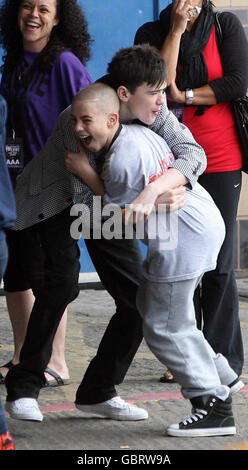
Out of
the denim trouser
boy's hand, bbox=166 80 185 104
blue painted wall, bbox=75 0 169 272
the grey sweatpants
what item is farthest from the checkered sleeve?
blue painted wall, bbox=75 0 169 272

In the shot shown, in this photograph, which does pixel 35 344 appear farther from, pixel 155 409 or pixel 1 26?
pixel 1 26

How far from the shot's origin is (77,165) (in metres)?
3.72

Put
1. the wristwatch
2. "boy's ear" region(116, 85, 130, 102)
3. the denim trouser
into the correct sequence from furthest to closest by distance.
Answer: the wristwatch
"boy's ear" region(116, 85, 130, 102)
the denim trouser

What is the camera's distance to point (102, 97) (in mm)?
3547

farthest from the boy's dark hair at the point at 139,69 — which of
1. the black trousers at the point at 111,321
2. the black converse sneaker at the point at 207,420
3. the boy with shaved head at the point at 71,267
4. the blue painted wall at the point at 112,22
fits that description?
the blue painted wall at the point at 112,22

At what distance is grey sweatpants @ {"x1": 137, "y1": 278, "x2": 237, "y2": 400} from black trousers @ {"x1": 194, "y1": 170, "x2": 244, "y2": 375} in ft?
2.69

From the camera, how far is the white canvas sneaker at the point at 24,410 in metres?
3.79

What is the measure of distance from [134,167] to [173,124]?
0.33 m

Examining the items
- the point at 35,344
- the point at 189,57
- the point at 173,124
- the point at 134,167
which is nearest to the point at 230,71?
the point at 189,57

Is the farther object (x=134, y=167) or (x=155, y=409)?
(x=155, y=409)

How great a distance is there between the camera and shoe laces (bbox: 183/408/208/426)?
3732mm

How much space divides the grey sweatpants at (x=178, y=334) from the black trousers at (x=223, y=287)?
0.82 meters

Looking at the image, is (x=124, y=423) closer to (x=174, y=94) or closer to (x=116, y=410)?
(x=116, y=410)

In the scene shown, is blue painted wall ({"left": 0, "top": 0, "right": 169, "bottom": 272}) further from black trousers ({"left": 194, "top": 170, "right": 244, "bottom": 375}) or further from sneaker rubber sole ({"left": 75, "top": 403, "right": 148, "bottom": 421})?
sneaker rubber sole ({"left": 75, "top": 403, "right": 148, "bottom": 421})
